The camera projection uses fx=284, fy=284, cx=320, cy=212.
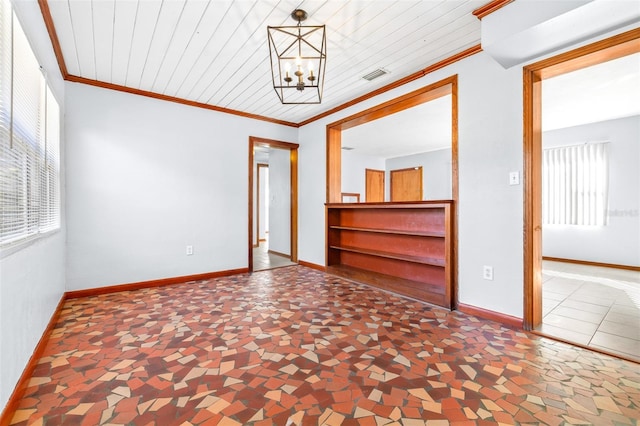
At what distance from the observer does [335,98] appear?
401 cm

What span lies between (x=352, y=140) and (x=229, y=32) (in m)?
4.12

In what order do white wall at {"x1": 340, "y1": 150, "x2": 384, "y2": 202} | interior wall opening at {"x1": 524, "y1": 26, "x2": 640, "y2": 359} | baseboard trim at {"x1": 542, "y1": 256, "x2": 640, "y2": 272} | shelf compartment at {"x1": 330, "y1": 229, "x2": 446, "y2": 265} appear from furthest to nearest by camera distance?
1. white wall at {"x1": 340, "y1": 150, "x2": 384, "y2": 202}
2. baseboard trim at {"x1": 542, "y1": 256, "x2": 640, "y2": 272}
3. shelf compartment at {"x1": 330, "y1": 229, "x2": 446, "y2": 265}
4. interior wall opening at {"x1": 524, "y1": 26, "x2": 640, "y2": 359}

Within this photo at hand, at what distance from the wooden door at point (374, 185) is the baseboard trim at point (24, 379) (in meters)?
6.61

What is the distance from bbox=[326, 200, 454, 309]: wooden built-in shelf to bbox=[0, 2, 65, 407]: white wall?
317 cm

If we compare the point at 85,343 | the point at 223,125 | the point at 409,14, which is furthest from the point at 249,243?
the point at 409,14

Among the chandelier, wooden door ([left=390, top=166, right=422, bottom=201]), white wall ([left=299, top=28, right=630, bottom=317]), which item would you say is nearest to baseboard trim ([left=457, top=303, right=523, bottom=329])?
white wall ([left=299, top=28, right=630, bottom=317])

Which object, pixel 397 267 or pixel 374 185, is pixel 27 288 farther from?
pixel 374 185

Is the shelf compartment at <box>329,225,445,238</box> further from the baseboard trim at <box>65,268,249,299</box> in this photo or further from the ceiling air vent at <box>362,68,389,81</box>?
the ceiling air vent at <box>362,68,389,81</box>

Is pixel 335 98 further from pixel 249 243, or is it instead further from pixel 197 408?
pixel 197 408

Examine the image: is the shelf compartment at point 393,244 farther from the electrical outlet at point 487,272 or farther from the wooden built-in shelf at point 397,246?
the electrical outlet at point 487,272

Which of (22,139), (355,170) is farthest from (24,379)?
(355,170)

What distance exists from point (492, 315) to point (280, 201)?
4.66 metres

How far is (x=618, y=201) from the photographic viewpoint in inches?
193

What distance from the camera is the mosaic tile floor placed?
1.41m
